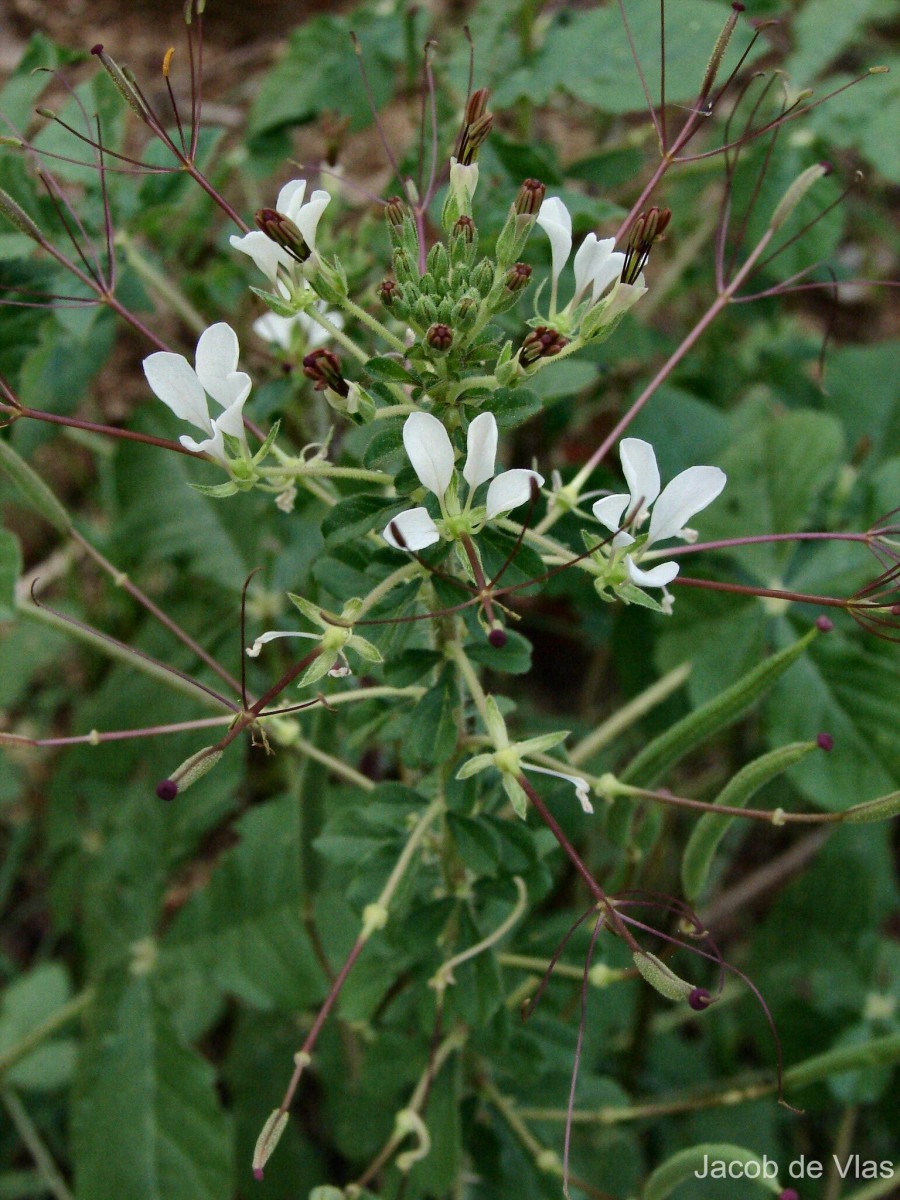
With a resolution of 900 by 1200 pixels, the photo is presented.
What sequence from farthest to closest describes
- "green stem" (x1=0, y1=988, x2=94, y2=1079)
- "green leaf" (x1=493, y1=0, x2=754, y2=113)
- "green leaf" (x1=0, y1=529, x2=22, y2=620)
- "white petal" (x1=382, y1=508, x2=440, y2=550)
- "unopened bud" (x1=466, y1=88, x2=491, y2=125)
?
"green stem" (x1=0, y1=988, x2=94, y2=1079) < "green leaf" (x1=493, y1=0, x2=754, y2=113) < "green leaf" (x1=0, y1=529, x2=22, y2=620) < "unopened bud" (x1=466, y1=88, x2=491, y2=125) < "white petal" (x1=382, y1=508, x2=440, y2=550)

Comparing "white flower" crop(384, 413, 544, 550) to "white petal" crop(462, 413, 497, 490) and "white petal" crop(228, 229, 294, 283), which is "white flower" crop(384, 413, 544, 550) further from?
"white petal" crop(228, 229, 294, 283)

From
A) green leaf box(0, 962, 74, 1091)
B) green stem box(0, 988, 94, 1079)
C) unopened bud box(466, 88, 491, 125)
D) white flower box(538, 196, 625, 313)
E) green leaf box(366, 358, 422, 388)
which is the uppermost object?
unopened bud box(466, 88, 491, 125)

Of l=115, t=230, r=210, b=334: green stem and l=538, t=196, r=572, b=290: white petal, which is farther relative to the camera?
l=115, t=230, r=210, b=334: green stem

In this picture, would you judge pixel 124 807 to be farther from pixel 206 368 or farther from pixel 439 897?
pixel 206 368

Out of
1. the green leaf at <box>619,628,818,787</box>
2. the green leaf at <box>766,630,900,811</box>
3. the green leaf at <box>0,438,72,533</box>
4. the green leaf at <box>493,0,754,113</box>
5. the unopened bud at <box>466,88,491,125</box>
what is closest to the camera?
the unopened bud at <box>466,88,491,125</box>

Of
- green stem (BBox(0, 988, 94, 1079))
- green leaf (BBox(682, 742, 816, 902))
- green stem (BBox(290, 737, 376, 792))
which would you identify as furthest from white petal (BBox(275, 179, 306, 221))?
green stem (BBox(0, 988, 94, 1079))

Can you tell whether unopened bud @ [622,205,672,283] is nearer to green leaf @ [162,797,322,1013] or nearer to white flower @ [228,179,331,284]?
white flower @ [228,179,331,284]

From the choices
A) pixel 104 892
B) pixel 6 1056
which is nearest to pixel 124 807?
pixel 104 892

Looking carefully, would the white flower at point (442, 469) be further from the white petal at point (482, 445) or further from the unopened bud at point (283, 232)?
the unopened bud at point (283, 232)

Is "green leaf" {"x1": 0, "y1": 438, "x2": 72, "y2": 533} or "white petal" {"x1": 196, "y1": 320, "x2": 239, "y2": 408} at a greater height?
"white petal" {"x1": 196, "y1": 320, "x2": 239, "y2": 408}
